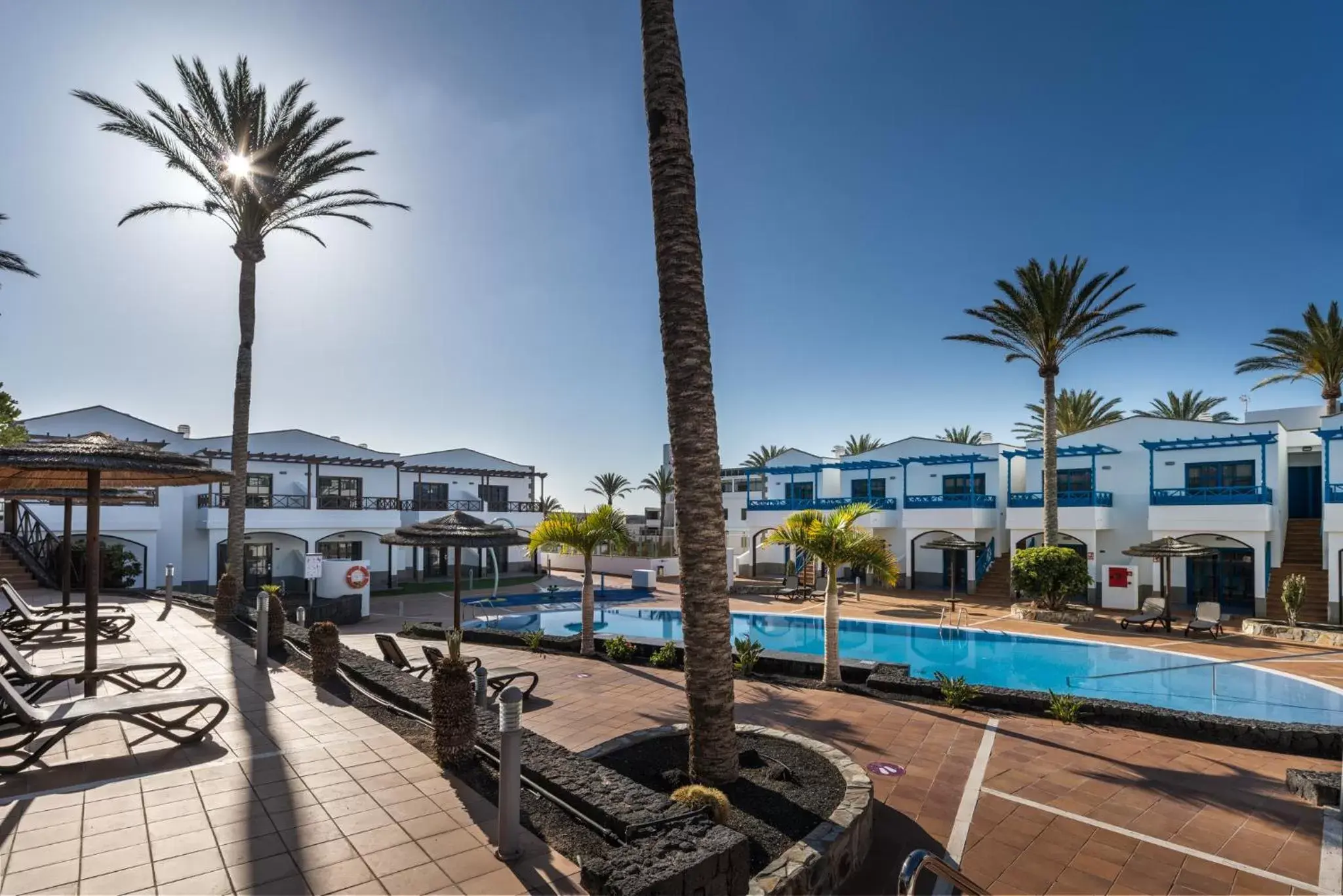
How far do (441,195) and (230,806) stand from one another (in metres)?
11.7

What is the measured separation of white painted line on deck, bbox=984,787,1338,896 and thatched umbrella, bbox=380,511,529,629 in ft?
24.0

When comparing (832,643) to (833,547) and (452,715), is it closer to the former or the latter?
(833,547)

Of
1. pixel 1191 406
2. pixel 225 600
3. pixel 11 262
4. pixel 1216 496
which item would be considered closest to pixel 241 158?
pixel 11 262

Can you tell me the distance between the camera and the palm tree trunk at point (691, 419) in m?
5.82

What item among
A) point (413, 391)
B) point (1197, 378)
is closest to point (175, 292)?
point (413, 391)

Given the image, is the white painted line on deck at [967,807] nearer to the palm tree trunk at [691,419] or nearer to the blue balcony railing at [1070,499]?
the palm tree trunk at [691,419]

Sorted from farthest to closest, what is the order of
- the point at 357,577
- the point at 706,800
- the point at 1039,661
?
1. the point at 357,577
2. the point at 1039,661
3. the point at 706,800

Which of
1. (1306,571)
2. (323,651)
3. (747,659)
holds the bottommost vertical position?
(747,659)

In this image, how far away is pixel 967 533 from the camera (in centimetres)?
2866

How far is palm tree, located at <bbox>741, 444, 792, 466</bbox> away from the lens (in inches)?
2136

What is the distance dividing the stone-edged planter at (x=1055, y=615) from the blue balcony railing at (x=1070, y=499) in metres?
5.81

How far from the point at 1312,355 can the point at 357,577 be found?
36830 millimetres

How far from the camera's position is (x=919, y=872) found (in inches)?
135

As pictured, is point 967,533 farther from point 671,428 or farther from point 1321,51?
point 671,428
